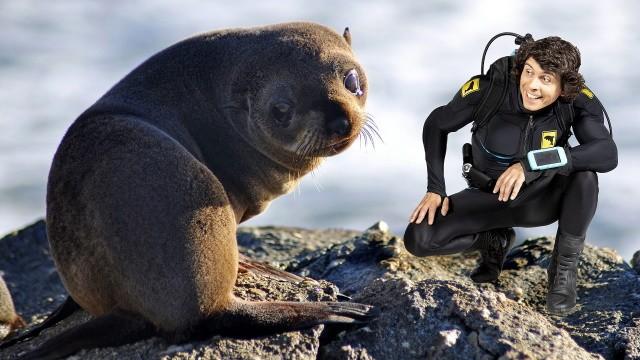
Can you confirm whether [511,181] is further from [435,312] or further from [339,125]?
[339,125]

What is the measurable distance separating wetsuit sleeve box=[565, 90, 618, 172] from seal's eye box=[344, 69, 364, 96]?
2142 millimetres

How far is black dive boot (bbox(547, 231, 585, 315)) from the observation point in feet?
28.6

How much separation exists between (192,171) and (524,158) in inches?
101

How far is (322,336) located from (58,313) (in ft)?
9.24

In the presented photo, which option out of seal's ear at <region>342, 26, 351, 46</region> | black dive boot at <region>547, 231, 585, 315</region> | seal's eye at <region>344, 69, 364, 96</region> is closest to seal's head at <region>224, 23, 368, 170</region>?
seal's eye at <region>344, 69, 364, 96</region>

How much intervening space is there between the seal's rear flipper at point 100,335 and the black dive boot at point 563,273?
3.40 m

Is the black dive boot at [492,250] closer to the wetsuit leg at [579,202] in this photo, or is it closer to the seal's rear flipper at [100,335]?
the wetsuit leg at [579,202]

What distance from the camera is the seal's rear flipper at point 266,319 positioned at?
7.91 meters

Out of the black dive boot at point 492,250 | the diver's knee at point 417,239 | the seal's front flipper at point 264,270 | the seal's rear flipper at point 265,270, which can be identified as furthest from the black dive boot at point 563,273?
the seal's front flipper at point 264,270

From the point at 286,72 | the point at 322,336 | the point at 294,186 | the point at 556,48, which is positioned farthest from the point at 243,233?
the point at 556,48

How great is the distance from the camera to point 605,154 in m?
8.19

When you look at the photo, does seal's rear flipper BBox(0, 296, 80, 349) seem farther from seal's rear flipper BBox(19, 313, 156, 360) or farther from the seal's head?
the seal's head

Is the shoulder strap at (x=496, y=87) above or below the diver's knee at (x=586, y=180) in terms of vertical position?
above

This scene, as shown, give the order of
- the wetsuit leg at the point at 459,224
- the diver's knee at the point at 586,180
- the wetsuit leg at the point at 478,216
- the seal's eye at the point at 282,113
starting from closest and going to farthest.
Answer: the diver's knee at the point at 586,180
the wetsuit leg at the point at 478,216
the wetsuit leg at the point at 459,224
the seal's eye at the point at 282,113
